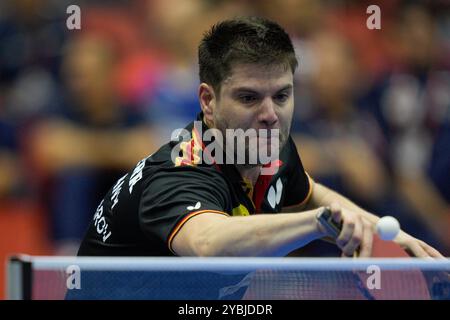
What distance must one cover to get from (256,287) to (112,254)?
1049 millimetres

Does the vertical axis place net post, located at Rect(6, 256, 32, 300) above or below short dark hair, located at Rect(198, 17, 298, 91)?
below

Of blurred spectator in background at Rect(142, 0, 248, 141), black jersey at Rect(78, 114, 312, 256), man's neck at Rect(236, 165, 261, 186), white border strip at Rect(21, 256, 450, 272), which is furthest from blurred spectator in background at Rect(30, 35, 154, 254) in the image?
white border strip at Rect(21, 256, 450, 272)

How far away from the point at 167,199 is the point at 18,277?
2.62 feet

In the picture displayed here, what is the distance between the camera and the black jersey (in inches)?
143

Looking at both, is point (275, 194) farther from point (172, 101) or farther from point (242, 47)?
point (172, 101)

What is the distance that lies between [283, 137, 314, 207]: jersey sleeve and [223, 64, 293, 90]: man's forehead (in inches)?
37.6

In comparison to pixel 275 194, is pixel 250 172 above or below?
above

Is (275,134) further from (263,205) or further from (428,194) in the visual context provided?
(428,194)

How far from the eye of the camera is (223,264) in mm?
3080

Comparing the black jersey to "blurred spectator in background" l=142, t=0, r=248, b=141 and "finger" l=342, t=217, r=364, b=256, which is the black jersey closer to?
"finger" l=342, t=217, r=364, b=256

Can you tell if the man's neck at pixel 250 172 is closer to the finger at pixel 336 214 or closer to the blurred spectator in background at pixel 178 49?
the finger at pixel 336 214

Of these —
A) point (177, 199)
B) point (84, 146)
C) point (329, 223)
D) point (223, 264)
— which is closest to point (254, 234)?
point (223, 264)
